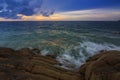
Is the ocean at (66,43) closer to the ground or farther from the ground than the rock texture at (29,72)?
closer to the ground

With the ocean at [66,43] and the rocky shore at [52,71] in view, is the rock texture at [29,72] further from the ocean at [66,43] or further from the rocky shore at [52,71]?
the ocean at [66,43]

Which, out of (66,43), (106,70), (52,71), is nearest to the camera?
(106,70)

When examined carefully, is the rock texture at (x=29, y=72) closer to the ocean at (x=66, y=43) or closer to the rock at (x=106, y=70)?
the rock at (x=106, y=70)

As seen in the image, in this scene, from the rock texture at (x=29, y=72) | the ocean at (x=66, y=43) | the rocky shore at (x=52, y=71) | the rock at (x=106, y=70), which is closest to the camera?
the rock at (x=106, y=70)

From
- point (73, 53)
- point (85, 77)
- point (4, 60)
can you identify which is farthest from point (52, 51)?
point (85, 77)

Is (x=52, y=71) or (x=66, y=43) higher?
(x=52, y=71)

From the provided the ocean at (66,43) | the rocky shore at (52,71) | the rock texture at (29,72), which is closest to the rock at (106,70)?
the rocky shore at (52,71)

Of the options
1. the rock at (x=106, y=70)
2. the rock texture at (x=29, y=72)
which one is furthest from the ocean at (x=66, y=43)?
the rock at (x=106, y=70)

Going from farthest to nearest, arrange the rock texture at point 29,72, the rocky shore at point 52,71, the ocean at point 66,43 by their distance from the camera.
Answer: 1. the ocean at point 66,43
2. the rock texture at point 29,72
3. the rocky shore at point 52,71

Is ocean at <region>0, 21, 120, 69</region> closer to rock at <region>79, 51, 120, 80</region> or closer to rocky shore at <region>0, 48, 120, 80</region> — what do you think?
rocky shore at <region>0, 48, 120, 80</region>

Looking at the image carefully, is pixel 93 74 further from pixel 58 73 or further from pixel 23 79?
pixel 23 79

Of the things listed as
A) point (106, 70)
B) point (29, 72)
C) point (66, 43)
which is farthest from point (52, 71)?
point (66, 43)

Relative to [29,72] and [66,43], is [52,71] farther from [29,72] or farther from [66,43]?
[66,43]

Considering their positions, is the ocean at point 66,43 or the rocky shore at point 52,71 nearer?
the rocky shore at point 52,71
